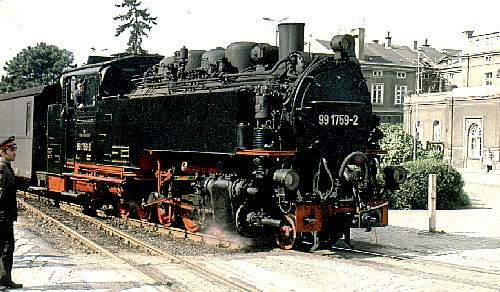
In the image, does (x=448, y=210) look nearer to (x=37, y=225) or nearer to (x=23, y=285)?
(x=37, y=225)

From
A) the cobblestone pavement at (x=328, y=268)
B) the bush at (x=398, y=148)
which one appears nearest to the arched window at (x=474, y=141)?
the bush at (x=398, y=148)

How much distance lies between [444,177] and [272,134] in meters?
11.1

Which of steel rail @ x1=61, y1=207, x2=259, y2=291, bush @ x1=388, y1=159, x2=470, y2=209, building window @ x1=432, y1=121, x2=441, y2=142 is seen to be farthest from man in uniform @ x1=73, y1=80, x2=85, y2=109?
building window @ x1=432, y1=121, x2=441, y2=142

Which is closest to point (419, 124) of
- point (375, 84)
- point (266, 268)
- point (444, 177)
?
point (375, 84)

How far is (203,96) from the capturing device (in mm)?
11250

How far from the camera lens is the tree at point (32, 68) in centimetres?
5997

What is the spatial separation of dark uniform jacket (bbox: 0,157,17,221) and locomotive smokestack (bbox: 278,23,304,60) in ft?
17.5

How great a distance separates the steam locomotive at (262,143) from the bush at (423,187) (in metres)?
8.18

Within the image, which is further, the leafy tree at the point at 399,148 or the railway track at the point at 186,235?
the leafy tree at the point at 399,148

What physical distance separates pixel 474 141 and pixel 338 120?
36.8m

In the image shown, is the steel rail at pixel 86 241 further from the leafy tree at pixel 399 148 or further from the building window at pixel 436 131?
the building window at pixel 436 131

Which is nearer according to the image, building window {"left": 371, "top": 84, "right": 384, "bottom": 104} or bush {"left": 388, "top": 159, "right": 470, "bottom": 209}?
bush {"left": 388, "top": 159, "right": 470, "bottom": 209}

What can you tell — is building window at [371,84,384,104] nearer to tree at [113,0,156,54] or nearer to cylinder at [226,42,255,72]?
tree at [113,0,156,54]

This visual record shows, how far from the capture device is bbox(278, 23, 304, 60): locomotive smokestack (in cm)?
1108
